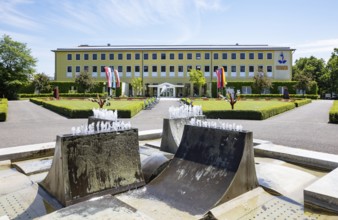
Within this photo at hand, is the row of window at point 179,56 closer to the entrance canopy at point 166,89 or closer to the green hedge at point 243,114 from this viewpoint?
the entrance canopy at point 166,89

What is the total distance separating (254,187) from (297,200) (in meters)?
0.71

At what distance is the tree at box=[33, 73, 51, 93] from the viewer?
1971 inches

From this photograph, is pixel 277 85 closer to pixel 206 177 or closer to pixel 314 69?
pixel 314 69

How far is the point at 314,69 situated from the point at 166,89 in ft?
118

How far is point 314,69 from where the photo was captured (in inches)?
2512

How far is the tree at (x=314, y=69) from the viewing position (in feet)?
200

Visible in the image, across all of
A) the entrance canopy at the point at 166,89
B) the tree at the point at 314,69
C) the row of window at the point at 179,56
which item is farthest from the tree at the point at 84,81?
the tree at the point at 314,69

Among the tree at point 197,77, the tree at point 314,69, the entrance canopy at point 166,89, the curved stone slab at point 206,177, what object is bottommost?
the curved stone slab at point 206,177

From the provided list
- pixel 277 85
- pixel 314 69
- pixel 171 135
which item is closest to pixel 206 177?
pixel 171 135

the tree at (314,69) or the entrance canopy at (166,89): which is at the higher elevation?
the tree at (314,69)

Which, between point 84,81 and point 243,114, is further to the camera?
point 84,81

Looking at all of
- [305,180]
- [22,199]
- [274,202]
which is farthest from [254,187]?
Answer: [22,199]

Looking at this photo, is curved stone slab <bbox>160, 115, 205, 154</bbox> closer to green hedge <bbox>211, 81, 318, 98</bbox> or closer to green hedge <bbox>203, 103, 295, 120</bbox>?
green hedge <bbox>203, 103, 295, 120</bbox>

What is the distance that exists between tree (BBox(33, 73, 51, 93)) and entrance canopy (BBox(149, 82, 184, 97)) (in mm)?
19978
